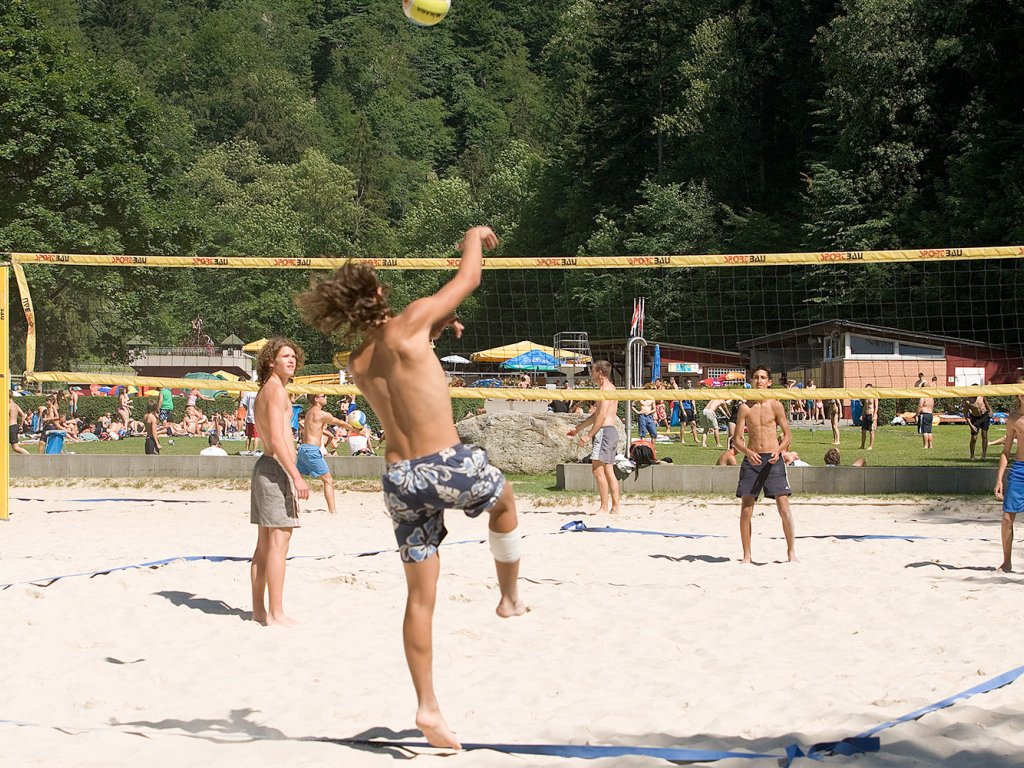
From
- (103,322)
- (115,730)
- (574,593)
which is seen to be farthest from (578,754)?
(103,322)

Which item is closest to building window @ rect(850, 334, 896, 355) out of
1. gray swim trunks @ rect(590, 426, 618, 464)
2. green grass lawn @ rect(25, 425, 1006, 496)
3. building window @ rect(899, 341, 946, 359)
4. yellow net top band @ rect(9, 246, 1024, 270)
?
building window @ rect(899, 341, 946, 359)

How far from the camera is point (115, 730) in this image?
3879mm

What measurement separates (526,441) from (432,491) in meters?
11.5

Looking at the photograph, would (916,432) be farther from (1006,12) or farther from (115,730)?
(115,730)

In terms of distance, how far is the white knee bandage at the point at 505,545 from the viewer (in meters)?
3.81

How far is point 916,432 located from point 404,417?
839 inches

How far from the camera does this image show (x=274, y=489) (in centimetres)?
572

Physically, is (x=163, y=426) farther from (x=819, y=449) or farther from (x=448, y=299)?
(x=448, y=299)

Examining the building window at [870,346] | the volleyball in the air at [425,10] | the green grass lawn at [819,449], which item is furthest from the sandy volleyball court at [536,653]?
the building window at [870,346]

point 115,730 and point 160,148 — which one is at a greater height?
point 160,148

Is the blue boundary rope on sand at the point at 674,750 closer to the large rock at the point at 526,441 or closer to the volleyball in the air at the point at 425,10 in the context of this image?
the volleyball in the air at the point at 425,10

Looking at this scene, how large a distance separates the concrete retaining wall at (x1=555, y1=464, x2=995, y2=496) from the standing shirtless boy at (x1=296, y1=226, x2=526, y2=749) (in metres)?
9.08

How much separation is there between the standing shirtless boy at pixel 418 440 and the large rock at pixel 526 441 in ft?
36.9

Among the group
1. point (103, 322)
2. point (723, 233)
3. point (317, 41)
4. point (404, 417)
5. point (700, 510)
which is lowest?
point (700, 510)
